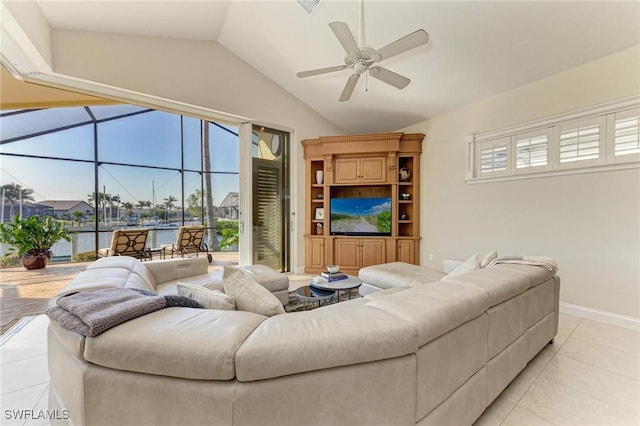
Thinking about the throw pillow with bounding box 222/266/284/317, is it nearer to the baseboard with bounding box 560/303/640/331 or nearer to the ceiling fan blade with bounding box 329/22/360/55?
the ceiling fan blade with bounding box 329/22/360/55

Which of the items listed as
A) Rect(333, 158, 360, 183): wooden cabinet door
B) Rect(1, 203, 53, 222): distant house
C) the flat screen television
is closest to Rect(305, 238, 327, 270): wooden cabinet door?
the flat screen television

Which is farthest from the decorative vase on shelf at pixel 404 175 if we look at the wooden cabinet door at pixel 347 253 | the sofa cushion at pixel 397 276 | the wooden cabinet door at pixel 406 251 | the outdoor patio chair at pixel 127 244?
the outdoor patio chair at pixel 127 244


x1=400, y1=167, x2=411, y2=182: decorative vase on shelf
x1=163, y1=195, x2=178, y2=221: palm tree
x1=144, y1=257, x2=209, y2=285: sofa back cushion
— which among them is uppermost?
x1=400, y1=167, x2=411, y2=182: decorative vase on shelf

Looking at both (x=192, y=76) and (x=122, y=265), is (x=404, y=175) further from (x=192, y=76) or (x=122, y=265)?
(x=122, y=265)

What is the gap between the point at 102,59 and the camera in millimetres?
2994

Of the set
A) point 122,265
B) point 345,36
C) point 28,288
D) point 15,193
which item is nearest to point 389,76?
point 345,36

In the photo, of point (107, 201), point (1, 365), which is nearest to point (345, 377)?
point (1, 365)

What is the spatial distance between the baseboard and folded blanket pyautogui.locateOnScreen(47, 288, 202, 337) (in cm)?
396

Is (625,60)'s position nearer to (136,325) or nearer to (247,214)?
(136,325)

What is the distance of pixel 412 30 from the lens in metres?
2.90

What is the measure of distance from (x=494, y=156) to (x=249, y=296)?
12.6ft

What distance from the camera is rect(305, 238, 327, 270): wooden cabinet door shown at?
4.86 metres

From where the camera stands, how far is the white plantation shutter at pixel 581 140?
2.83 m

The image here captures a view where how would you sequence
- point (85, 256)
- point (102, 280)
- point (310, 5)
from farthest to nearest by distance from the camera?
point (85, 256), point (310, 5), point (102, 280)
